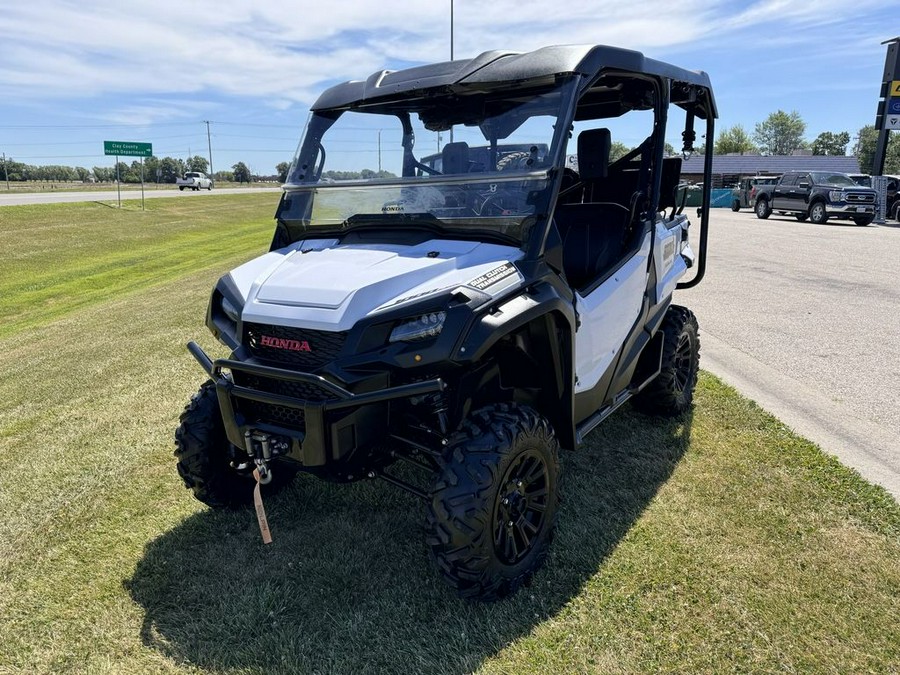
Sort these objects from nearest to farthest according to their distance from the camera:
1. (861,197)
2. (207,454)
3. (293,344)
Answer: (293,344) → (207,454) → (861,197)

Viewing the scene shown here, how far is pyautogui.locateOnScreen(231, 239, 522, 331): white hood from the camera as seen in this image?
249cm

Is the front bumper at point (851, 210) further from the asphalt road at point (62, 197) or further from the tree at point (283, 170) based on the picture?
the tree at point (283, 170)

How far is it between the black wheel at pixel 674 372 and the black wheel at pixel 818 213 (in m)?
20.6

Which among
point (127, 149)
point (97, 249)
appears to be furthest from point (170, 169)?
point (97, 249)

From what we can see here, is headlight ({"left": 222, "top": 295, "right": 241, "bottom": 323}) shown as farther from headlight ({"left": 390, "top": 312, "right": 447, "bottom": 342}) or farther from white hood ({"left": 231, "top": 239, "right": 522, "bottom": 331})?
headlight ({"left": 390, "top": 312, "right": 447, "bottom": 342})

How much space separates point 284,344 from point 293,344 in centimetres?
5

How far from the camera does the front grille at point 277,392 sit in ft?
8.30

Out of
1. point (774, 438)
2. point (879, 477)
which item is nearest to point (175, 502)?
point (774, 438)

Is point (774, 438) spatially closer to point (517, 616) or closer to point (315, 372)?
point (517, 616)

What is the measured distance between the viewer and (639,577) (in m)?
2.83

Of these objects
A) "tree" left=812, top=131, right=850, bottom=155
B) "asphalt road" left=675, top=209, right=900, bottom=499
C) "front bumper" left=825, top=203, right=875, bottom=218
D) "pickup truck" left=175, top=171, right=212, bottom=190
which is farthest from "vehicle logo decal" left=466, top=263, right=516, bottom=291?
"tree" left=812, top=131, right=850, bottom=155

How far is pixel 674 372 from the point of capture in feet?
14.3

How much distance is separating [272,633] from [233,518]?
940 millimetres

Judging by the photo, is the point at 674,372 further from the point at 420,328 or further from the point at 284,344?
the point at 284,344
